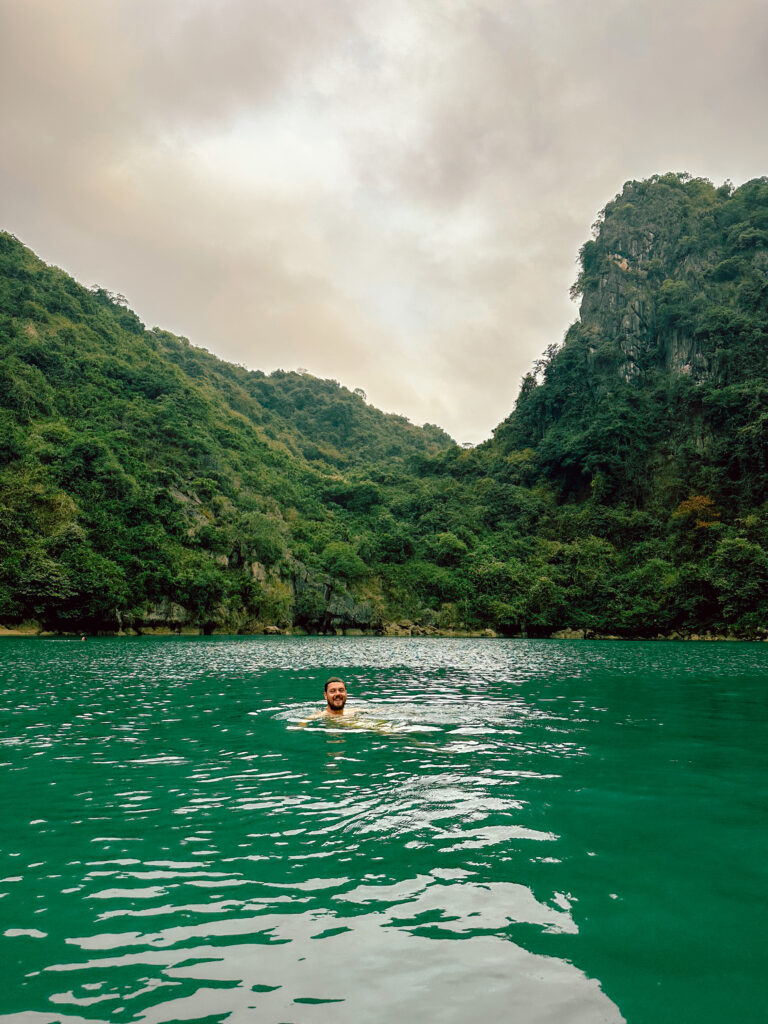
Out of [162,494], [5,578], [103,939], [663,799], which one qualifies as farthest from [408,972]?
[162,494]

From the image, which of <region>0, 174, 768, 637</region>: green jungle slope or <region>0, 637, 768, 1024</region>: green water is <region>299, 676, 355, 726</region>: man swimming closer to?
<region>0, 637, 768, 1024</region>: green water

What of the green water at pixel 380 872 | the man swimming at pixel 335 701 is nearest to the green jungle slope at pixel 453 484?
the man swimming at pixel 335 701

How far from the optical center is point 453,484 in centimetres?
11594

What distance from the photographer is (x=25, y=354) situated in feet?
270

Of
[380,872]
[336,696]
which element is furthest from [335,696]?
[380,872]

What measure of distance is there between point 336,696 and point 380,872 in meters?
8.48

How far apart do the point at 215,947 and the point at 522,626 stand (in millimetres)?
74676

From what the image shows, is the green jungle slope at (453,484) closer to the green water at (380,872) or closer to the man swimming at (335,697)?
the man swimming at (335,697)

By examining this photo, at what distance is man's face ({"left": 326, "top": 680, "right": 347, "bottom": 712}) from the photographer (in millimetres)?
13945

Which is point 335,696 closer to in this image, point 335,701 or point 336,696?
point 336,696

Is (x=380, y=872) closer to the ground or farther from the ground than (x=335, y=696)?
closer to the ground

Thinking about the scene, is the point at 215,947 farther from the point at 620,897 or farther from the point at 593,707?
the point at 593,707

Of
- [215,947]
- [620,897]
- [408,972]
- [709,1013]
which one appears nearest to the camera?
[709,1013]

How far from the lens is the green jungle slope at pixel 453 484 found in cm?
6297
